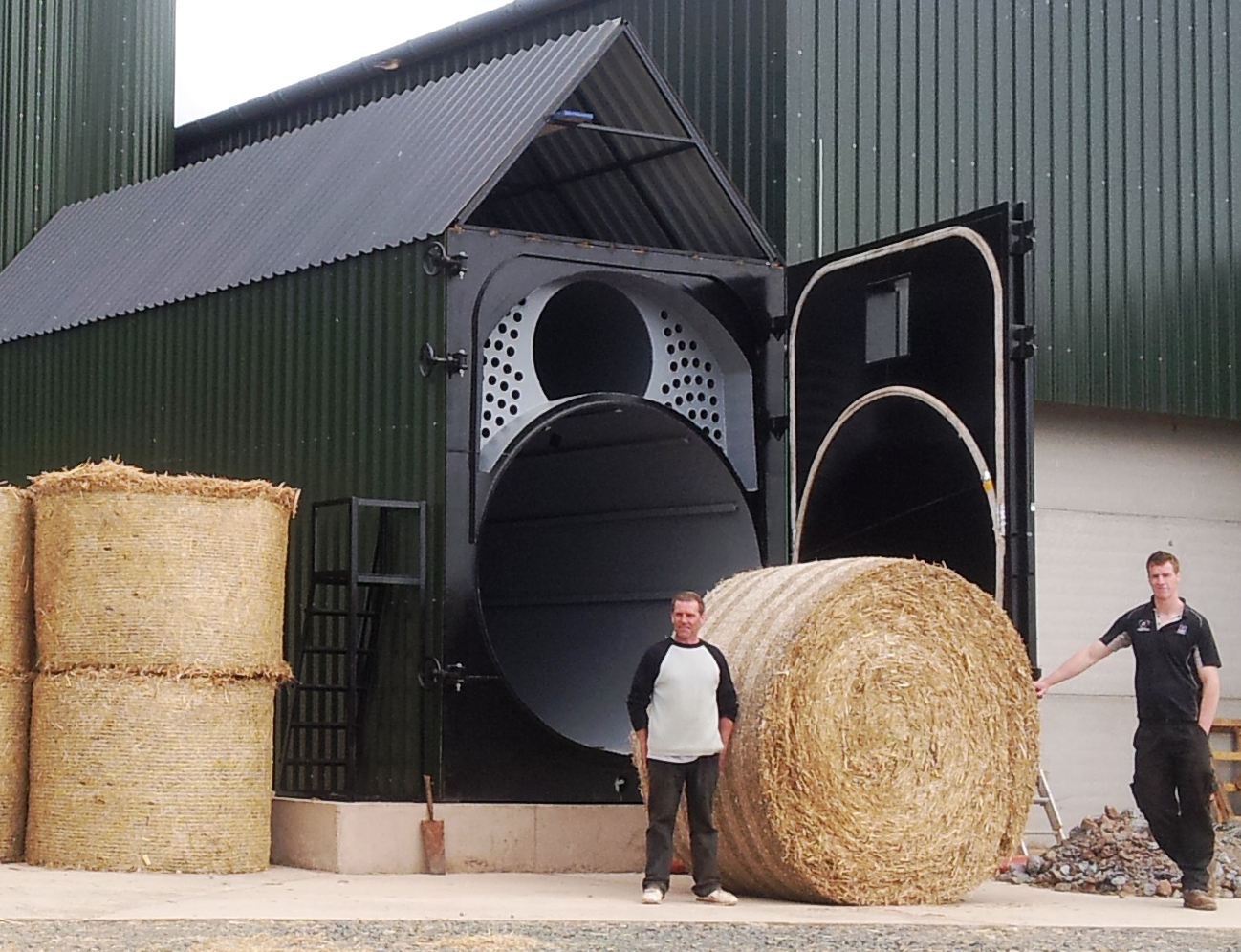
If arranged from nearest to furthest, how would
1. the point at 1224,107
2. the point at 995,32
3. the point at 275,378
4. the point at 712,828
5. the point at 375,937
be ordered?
the point at 375,937 < the point at 712,828 < the point at 275,378 < the point at 995,32 < the point at 1224,107

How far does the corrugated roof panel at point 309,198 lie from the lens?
13211 mm

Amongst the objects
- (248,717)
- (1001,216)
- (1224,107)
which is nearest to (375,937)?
(248,717)

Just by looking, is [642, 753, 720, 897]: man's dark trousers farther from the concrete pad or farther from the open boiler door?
the open boiler door

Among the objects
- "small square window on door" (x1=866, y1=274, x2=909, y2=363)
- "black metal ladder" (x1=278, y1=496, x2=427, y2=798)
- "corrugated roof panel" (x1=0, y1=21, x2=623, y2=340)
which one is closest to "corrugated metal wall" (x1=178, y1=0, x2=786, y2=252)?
"corrugated roof panel" (x1=0, y1=21, x2=623, y2=340)

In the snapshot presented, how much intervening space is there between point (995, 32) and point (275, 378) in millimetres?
6017

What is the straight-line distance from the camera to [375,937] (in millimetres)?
8438

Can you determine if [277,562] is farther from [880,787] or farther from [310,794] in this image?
[880,787]

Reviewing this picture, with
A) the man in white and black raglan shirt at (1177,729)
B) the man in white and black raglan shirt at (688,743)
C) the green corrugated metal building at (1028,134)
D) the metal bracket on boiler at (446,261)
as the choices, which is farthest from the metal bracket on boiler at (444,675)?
the green corrugated metal building at (1028,134)

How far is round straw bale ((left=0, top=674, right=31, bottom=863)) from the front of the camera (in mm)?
12039

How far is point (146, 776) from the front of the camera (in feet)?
37.7

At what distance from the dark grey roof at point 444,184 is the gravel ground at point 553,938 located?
480 cm

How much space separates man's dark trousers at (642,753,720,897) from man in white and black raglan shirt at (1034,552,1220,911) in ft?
5.95

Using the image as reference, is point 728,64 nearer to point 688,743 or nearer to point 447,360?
point 447,360

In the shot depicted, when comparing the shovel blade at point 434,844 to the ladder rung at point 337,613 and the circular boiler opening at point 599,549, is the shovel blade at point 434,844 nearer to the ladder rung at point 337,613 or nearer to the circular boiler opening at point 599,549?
the ladder rung at point 337,613
